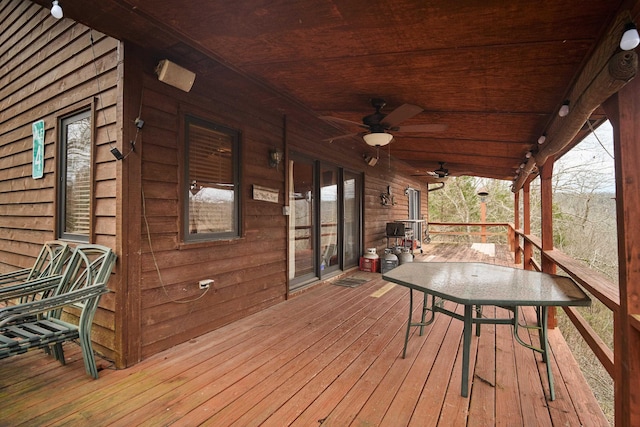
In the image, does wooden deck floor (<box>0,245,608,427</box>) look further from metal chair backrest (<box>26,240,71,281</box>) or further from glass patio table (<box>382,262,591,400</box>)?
metal chair backrest (<box>26,240,71,281</box>)

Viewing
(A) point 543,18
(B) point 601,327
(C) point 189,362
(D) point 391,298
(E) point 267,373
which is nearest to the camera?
(A) point 543,18

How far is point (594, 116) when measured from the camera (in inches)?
93.4

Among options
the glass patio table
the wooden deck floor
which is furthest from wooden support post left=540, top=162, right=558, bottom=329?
the glass patio table

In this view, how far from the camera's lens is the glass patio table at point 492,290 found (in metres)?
1.79

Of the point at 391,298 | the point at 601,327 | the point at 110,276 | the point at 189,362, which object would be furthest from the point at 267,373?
the point at 601,327

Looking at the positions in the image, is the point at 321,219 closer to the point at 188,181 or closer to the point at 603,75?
the point at 188,181

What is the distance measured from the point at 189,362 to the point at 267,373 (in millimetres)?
652

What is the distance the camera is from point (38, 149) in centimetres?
323

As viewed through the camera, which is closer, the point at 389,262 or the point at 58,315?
the point at 58,315

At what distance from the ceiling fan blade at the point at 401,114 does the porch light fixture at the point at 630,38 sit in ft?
4.83

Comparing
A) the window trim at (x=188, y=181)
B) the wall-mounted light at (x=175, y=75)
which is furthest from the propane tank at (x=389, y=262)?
the wall-mounted light at (x=175, y=75)

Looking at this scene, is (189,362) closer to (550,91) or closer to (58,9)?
(58,9)

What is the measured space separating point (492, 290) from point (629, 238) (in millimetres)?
784

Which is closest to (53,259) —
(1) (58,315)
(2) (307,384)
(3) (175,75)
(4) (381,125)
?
(1) (58,315)
